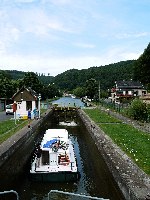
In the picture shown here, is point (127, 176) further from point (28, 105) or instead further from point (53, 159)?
point (28, 105)

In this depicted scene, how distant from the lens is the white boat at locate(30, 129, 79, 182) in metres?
19.5

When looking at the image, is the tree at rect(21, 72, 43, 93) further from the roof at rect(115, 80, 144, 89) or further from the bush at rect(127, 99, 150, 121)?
the bush at rect(127, 99, 150, 121)

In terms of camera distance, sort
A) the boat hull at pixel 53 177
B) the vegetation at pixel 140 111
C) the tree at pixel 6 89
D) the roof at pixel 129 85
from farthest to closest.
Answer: the roof at pixel 129 85 → the tree at pixel 6 89 → the vegetation at pixel 140 111 → the boat hull at pixel 53 177

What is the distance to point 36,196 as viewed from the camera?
1762 cm

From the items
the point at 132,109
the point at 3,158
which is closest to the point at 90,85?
the point at 132,109

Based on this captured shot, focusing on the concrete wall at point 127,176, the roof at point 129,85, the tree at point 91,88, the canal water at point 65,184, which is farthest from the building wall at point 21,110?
the tree at point 91,88

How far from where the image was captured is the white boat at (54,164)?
19484 millimetres

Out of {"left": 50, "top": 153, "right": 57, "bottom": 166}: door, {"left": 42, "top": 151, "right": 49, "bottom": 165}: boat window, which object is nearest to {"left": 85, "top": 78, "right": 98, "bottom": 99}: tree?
{"left": 42, "top": 151, "right": 49, "bottom": 165}: boat window

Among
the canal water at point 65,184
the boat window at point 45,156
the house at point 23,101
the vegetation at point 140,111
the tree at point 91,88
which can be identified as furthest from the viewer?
the tree at point 91,88

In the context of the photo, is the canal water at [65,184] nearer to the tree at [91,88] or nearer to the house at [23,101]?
the house at [23,101]

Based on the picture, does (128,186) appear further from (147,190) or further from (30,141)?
(30,141)

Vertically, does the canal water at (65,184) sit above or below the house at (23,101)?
below

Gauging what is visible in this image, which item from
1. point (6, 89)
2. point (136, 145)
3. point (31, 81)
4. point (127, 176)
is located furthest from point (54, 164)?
point (31, 81)

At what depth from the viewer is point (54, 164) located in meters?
20.1
